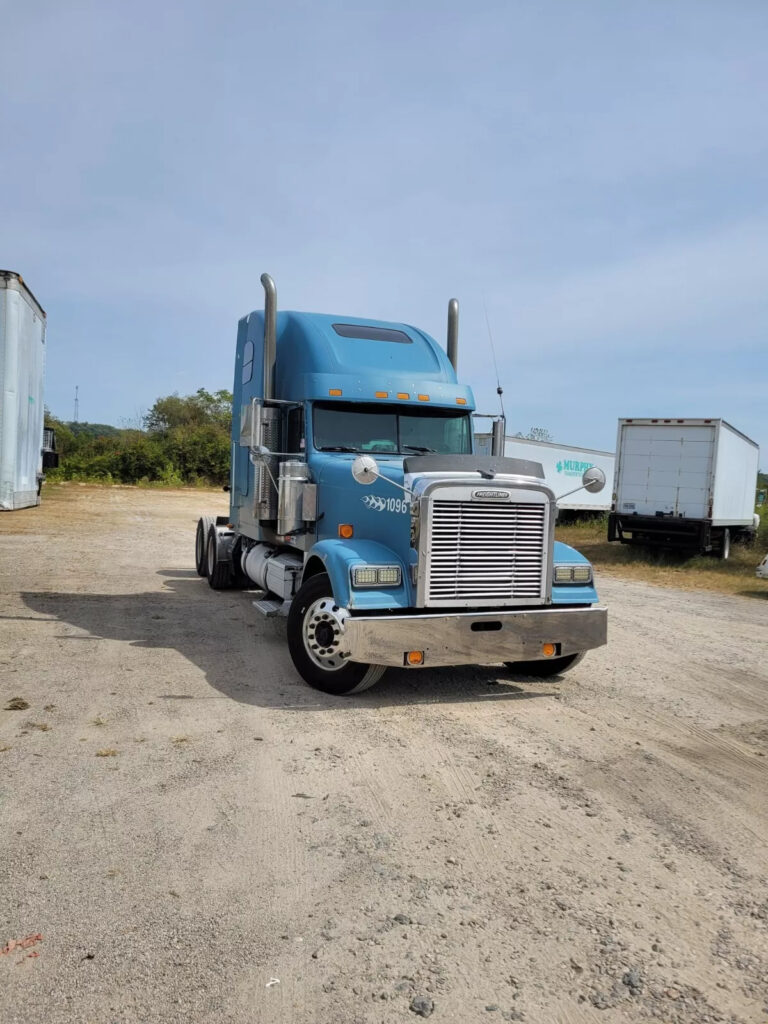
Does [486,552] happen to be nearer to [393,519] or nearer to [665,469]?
[393,519]

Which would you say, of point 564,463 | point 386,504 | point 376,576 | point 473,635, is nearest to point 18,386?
point 386,504

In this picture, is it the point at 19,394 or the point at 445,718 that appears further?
the point at 19,394

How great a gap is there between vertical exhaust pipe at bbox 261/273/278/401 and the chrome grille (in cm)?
296

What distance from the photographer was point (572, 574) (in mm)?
7000

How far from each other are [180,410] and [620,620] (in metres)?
63.6

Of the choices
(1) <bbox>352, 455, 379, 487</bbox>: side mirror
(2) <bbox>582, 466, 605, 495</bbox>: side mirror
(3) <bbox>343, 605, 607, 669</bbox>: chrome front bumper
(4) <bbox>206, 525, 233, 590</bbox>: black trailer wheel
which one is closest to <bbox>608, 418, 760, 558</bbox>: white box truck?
(4) <bbox>206, 525, 233, 590</bbox>: black trailer wheel

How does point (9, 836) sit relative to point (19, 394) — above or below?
below

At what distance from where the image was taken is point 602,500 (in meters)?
31.7

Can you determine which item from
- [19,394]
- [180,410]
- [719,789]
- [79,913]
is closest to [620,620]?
[719,789]

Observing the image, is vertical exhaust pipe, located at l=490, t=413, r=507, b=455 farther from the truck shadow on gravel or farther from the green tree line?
the green tree line

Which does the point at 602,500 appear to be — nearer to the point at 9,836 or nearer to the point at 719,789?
the point at 719,789

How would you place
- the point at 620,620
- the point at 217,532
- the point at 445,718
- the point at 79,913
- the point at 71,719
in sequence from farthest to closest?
the point at 217,532 < the point at 620,620 < the point at 445,718 < the point at 71,719 < the point at 79,913

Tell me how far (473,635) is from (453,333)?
4.63 m

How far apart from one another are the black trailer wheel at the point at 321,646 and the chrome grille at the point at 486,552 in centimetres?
78
